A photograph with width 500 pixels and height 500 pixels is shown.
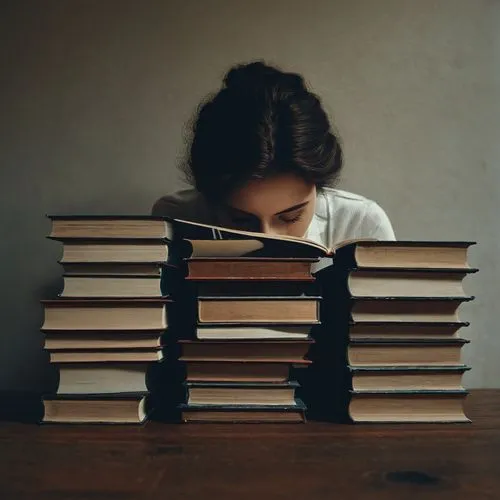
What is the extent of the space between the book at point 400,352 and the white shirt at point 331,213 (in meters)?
0.48

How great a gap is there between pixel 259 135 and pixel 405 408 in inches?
21.4

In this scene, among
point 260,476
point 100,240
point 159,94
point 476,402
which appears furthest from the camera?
point 159,94

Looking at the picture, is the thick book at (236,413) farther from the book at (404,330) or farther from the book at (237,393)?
the book at (404,330)

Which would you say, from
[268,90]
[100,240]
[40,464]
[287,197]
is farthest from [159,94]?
[40,464]

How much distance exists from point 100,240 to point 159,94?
2.09 feet

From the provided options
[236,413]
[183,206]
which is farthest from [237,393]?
[183,206]

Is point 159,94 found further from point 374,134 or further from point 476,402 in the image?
point 476,402

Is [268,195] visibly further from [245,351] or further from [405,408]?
[405,408]

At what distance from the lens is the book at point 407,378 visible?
0.86m

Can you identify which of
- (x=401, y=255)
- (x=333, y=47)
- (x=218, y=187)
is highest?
(x=333, y=47)

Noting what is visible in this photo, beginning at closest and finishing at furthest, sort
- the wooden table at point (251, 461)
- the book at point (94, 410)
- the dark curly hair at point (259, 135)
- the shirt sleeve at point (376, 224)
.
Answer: the wooden table at point (251, 461)
the book at point (94, 410)
the dark curly hair at point (259, 135)
the shirt sleeve at point (376, 224)

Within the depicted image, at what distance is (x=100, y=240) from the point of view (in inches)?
34.1

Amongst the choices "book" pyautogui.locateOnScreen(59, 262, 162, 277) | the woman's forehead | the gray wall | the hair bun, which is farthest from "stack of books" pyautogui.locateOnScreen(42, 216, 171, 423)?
the gray wall

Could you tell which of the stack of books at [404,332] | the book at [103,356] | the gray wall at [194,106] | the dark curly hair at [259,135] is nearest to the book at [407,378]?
the stack of books at [404,332]
